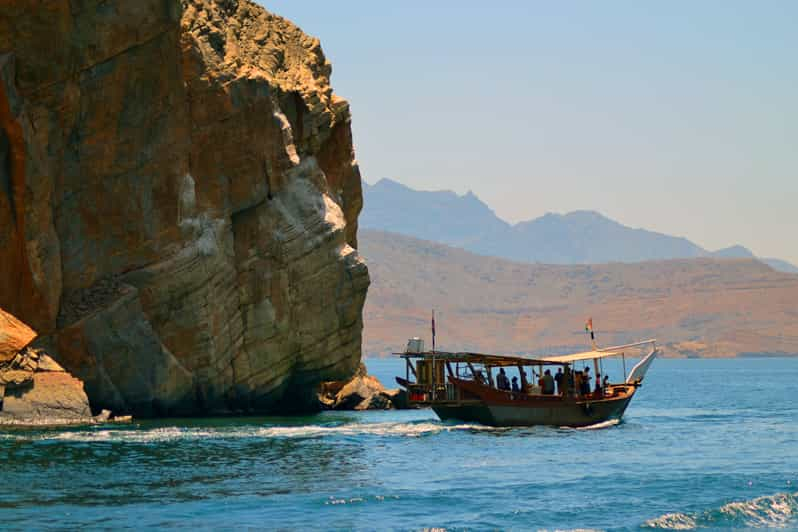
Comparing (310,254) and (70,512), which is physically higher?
(310,254)

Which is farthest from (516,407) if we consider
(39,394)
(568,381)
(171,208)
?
(39,394)

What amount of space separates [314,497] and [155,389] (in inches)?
917

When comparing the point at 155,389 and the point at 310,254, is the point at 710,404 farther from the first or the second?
the point at 155,389

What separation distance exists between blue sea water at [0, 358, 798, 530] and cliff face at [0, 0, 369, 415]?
460cm

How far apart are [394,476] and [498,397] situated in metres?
17.0

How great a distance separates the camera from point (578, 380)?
55.9 m

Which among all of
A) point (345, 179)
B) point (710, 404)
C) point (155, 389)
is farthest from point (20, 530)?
point (710, 404)

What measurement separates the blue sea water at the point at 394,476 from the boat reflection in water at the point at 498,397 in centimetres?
94

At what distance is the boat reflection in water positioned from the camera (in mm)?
53438

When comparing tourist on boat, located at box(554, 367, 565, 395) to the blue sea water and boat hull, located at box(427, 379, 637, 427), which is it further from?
the blue sea water

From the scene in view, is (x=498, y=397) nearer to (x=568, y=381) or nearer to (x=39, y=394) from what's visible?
(x=568, y=381)

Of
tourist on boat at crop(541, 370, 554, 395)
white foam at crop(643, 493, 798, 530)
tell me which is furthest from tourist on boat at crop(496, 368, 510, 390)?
white foam at crop(643, 493, 798, 530)

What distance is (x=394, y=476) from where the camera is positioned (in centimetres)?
3709

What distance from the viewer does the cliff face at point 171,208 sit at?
4975 centimetres
